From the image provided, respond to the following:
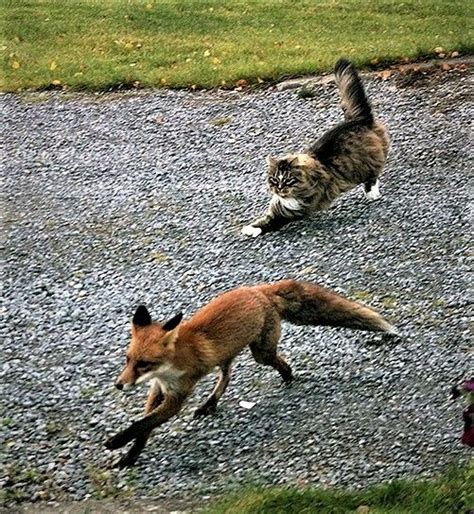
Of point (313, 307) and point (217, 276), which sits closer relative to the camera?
point (313, 307)

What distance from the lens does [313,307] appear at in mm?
5516

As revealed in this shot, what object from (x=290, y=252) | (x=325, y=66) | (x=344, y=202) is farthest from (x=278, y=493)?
(x=325, y=66)

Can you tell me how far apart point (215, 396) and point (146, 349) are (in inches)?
24.7

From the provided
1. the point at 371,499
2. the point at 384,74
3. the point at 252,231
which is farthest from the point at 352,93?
the point at 371,499

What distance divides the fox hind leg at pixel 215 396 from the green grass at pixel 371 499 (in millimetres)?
773

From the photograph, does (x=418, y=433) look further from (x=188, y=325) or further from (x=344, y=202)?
(x=344, y=202)

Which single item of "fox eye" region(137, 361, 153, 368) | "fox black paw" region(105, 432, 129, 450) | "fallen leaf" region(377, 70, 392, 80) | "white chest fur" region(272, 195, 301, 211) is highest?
"fox eye" region(137, 361, 153, 368)

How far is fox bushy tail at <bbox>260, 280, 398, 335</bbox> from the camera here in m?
5.46

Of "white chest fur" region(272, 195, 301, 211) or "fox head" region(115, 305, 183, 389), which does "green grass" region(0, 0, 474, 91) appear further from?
"fox head" region(115, 305, 183, 389)

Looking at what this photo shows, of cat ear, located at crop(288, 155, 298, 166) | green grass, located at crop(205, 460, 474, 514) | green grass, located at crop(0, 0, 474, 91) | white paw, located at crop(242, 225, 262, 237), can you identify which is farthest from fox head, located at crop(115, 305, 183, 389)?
green grass, located at crop(0, 0, 474, 91)

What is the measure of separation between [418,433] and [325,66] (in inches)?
255

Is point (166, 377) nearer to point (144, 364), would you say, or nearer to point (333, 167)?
point (144, 364)

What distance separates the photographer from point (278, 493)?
14.7 feet

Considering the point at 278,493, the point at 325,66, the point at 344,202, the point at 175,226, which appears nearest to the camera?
the point at 278,493
